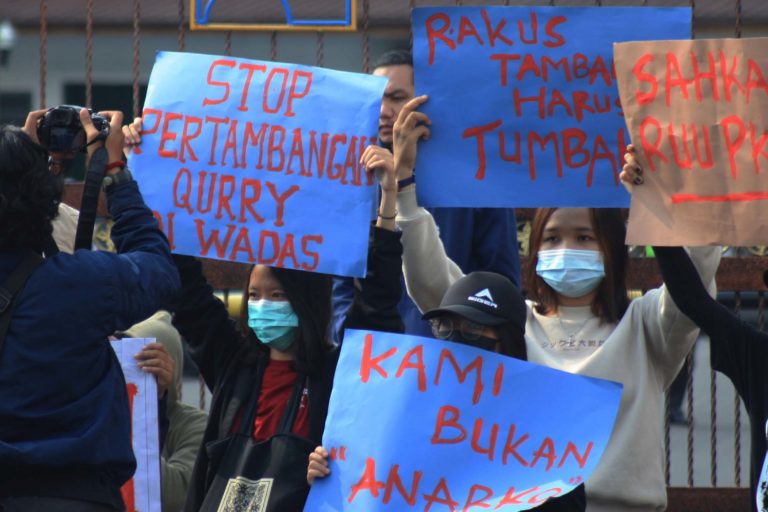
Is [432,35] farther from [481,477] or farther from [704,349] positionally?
[704,349]

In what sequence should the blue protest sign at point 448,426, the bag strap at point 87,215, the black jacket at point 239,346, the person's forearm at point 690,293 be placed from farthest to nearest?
the black jacket at point 239,346 < the person's forearm at point 690,293 < the blue protest sign at point 448,426 < the bag strap at point 87,215

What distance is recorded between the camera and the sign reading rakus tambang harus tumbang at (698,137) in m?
4.27

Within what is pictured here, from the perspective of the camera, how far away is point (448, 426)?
418cm

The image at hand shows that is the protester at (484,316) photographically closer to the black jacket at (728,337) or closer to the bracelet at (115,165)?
the black jacket at (728,337)

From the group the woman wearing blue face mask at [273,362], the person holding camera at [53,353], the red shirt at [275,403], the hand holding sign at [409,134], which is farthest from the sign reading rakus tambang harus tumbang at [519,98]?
the person holding camera at [53,353]

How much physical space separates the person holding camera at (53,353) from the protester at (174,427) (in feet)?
3.59

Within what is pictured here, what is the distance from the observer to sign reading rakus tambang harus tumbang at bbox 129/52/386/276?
15.3 ft

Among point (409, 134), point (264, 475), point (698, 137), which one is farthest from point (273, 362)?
point (698, 137)

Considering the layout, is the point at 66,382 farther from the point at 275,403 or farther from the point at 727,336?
the point at 727,336

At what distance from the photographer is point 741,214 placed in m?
4.27

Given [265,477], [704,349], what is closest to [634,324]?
[265,477]

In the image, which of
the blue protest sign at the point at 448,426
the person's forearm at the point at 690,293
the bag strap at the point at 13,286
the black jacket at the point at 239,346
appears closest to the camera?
the bag strap at the point at 13,286

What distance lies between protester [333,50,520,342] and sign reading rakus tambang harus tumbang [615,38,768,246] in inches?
32.6

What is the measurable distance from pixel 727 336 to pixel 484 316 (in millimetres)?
693
